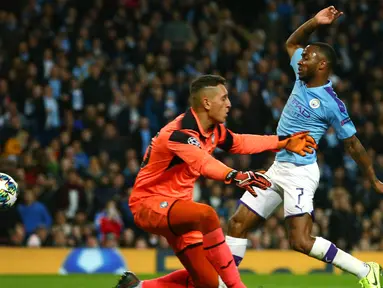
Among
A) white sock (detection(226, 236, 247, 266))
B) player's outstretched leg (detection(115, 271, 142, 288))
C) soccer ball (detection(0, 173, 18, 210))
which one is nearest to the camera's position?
player's outstretched leg (detection(115, 271, 142, 288))

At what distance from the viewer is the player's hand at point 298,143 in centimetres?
830

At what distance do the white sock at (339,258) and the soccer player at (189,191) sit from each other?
4.81 ft

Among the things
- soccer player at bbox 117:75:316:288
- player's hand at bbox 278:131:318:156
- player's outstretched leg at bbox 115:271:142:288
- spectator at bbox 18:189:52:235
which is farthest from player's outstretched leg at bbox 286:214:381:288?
spectator at bbox 18:189:52:235

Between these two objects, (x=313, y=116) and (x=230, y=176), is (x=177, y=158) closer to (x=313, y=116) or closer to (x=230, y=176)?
(x=230, y=176)

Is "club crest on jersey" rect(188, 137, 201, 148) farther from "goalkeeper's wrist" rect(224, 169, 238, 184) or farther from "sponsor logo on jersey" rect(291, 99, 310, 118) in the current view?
"sponsor logo on jersey" rect(291, 99, 310, 118)

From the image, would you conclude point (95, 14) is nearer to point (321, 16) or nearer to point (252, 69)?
point (252, 69)

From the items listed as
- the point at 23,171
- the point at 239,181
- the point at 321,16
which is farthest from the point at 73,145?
the point at 239,181

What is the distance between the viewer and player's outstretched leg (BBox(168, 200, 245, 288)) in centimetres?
739

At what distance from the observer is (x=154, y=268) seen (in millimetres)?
14836

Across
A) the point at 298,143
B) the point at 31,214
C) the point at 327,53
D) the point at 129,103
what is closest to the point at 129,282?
the point at 298,143

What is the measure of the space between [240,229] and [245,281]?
3961 millimetres

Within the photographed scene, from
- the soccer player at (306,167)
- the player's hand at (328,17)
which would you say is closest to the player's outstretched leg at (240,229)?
the soccer player at (306,167)

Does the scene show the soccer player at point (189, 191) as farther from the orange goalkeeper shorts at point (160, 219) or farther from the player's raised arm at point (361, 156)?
the player's raised arm at point (361, 156)

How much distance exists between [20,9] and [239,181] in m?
12.2
